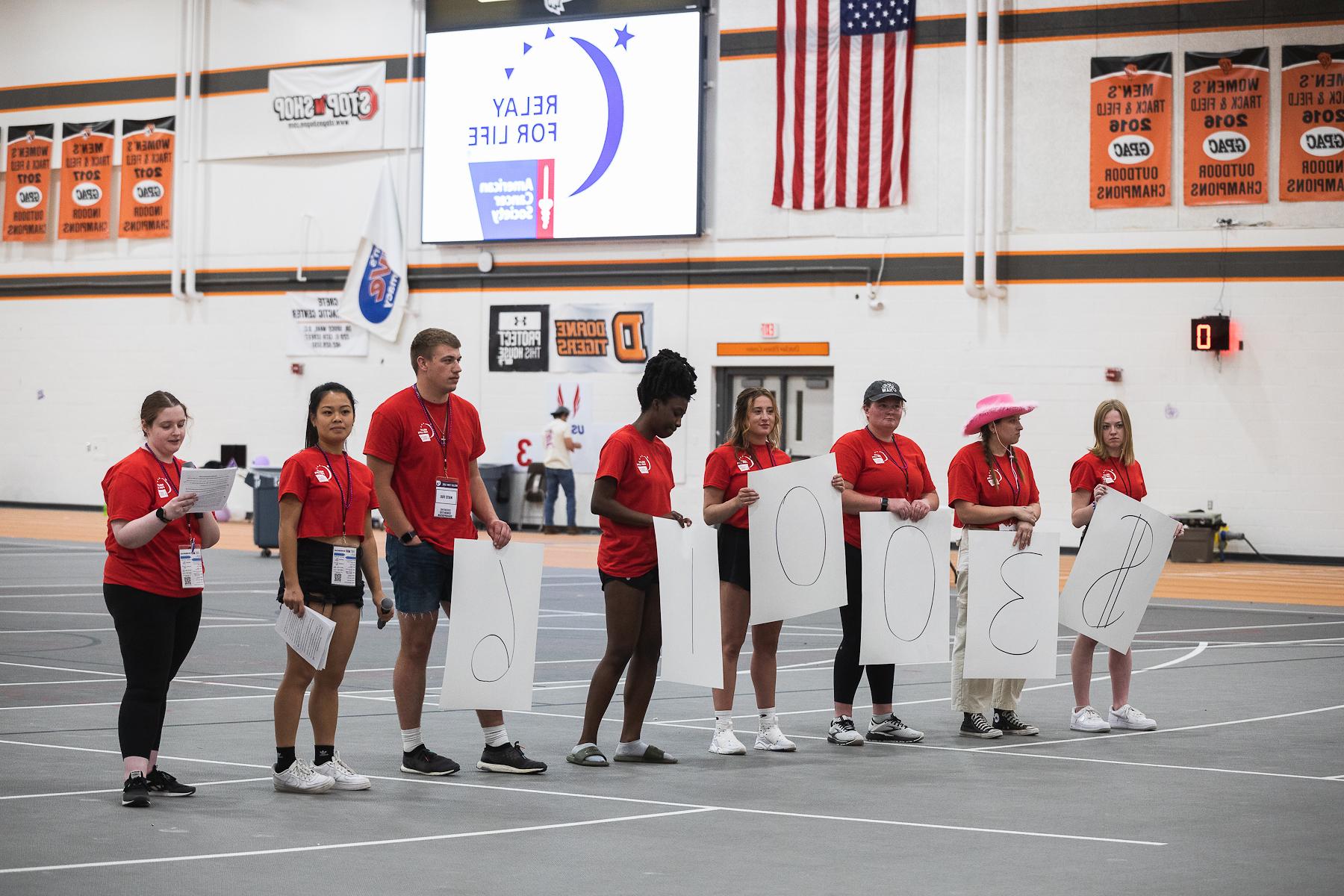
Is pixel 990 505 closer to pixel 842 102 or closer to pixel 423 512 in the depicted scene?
pixel 423 512

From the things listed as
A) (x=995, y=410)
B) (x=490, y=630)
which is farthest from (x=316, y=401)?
(x=995, y=410)

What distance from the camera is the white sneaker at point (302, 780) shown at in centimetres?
713

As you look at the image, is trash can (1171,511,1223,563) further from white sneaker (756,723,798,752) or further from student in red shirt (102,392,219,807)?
student in red shirt (102,392,219,807)

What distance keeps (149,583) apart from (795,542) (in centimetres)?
347

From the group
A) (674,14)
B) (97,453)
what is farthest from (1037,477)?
(97,453)

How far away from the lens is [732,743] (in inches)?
335

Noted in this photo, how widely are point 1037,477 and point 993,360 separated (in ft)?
6.21

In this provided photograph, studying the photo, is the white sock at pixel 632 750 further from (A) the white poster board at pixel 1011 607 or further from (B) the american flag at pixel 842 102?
(B) the american flag at pixel 842 102

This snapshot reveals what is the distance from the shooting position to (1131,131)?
24016mm

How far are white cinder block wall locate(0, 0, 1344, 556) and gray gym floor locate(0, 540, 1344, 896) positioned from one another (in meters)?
12.1

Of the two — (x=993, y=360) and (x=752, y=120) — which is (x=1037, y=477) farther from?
(x=752, y=120)

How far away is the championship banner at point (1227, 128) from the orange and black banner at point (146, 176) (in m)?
18.6

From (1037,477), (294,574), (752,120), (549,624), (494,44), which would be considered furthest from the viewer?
(494,44)

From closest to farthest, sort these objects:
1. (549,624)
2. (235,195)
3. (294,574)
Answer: (294,574) < (549,624) < (235,195)
